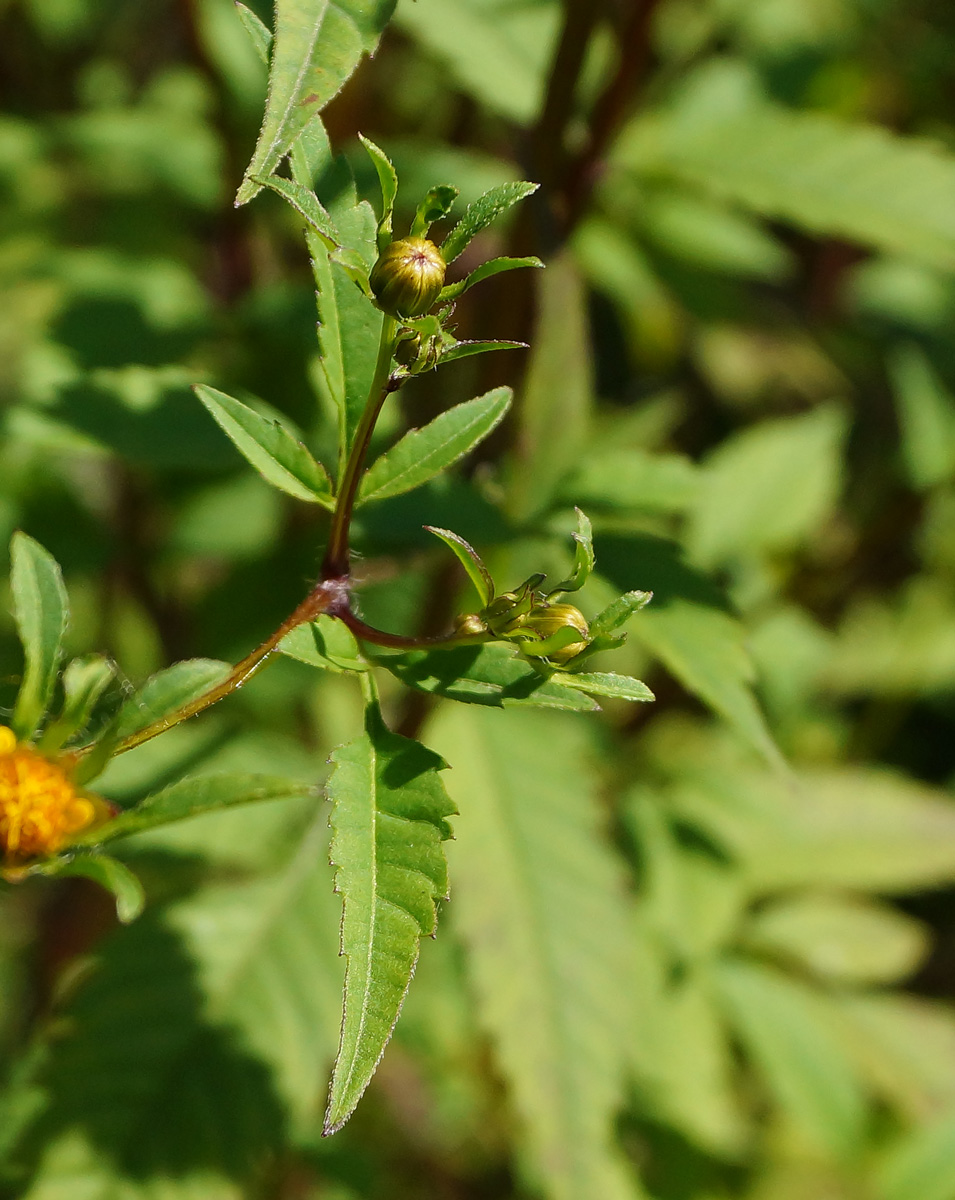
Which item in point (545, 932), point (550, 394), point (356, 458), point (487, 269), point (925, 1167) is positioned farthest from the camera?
point (925, 1167)

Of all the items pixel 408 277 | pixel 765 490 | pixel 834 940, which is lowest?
pixel 834 940

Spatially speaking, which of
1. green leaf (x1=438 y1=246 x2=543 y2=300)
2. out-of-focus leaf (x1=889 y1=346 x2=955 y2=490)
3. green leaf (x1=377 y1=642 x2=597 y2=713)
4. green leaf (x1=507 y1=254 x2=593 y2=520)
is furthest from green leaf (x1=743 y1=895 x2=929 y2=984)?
green leaf (x1=438 y1=246 x2=543 y2=300)

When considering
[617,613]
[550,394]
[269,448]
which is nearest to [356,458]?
[269,448]

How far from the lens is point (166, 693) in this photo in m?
0.66

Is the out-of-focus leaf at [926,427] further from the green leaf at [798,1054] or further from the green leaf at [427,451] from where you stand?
the green leaf at [427,451]

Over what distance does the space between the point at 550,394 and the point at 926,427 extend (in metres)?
0.90

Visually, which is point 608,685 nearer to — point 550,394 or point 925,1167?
point 550,394

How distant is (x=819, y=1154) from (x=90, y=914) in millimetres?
1131

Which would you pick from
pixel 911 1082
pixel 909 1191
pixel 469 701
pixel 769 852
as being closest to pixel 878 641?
pixel 769 852

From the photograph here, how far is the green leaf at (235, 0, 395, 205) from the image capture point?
0.55 m

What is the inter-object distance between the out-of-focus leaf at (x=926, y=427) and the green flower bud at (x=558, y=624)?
126 cm

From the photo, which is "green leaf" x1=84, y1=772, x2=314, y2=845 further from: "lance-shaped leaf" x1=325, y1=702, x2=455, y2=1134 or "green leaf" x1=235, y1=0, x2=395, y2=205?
"green leaf" x1=235, y1=0, x2=395, y2=205

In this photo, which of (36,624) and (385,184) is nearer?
(385,184)

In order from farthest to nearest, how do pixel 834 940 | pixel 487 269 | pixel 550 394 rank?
pixel 834 940 → pixel 550 394 → pixel 487 269
